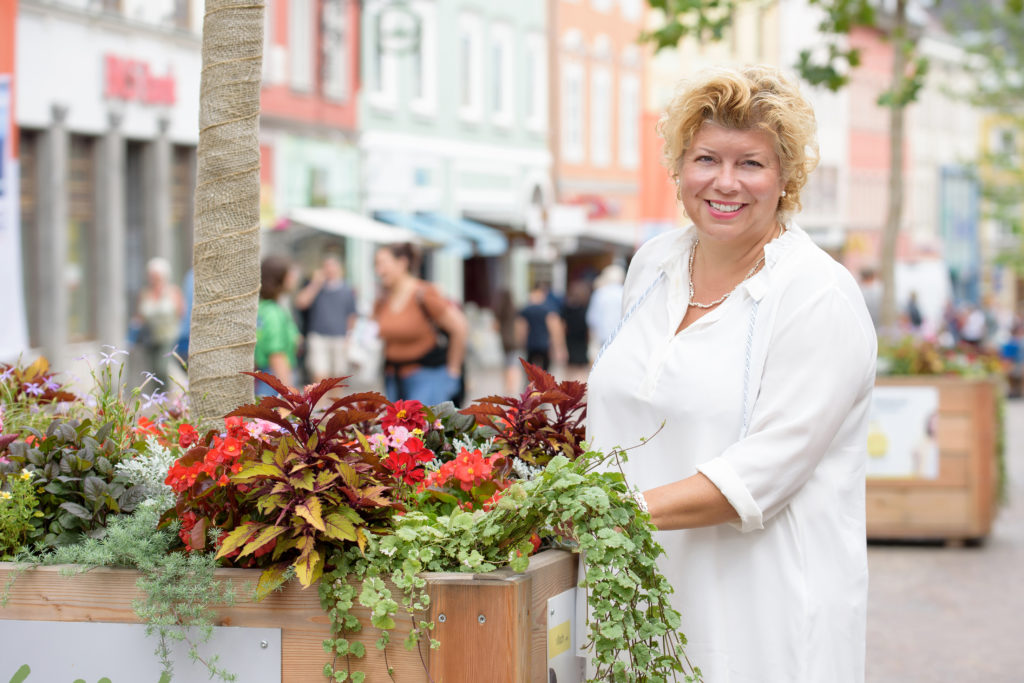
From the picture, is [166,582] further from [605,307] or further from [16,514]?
[605,307]

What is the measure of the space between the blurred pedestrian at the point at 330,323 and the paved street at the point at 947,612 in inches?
308

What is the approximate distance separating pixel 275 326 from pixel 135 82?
1183cm

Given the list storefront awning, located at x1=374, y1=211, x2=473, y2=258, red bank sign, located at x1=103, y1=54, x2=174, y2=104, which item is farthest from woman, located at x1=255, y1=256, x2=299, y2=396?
storefront awning, located at x1=374, y1=211, x2=473, y2=258

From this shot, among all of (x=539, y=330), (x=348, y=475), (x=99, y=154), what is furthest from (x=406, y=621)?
(x=99, y=154)

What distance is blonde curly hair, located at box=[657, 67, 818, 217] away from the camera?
9.35 feet

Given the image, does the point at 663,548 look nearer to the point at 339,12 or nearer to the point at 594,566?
the point at 594,566

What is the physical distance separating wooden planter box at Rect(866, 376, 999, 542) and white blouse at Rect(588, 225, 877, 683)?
6.54 m

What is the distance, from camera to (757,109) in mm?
2859

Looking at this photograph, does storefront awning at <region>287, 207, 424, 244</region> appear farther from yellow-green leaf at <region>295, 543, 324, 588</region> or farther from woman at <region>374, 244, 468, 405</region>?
yellow-green leaf at <region>295, 543, 324, 588</region>

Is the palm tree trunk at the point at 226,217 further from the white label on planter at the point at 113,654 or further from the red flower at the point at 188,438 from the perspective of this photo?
the white label on planter at the point at 113,654

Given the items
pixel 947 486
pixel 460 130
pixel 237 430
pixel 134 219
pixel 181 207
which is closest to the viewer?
pixel 237 430

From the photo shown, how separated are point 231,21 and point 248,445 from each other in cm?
113

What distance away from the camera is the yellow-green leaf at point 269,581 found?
2592mm

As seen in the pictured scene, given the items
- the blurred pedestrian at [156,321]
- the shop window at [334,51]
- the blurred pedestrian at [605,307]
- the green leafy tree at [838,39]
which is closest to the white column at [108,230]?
the blurred pedestrian at [156,321]
